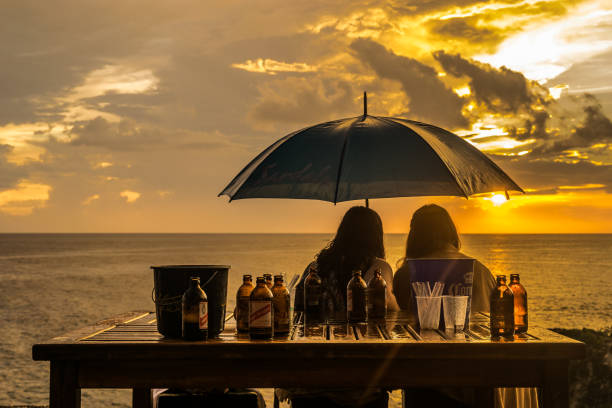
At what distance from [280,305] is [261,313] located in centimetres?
21

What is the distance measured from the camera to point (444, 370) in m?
3.07

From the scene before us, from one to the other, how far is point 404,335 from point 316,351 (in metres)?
0.54

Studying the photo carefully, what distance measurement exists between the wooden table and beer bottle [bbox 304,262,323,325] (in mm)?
591

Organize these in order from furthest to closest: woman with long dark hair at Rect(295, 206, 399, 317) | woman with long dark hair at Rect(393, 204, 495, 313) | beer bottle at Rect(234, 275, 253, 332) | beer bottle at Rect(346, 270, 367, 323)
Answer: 1. woman with long dark hair at Rect(393, 204, 495, 313)
2. woman with long dark hair at Rect(295, 206, 399, 317)
3. beer bottle at Rect(346, 270, 367, 323)
4. beer bottle at Rect(234, 275, 253, 332)

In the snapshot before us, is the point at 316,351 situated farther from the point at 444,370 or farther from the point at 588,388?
the point at 588,388

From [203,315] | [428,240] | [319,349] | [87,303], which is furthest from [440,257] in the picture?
[87,303]

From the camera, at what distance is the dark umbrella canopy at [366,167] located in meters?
3.84

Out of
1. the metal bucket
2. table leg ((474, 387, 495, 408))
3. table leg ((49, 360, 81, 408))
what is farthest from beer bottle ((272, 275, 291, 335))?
table leg ((474, 387, 495, 408))

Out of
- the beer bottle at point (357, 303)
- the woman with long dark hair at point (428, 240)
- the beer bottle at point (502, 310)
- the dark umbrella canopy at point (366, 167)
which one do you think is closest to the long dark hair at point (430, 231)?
the woman with long dark hair at point (428, 240)

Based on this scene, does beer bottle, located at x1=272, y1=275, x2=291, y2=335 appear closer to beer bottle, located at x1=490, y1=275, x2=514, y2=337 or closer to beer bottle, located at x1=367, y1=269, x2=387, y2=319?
beer bottle, located at x1=367, y1=269, x2=387, y2=319

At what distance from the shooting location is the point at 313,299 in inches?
147

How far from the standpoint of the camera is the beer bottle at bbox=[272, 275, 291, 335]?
3.24 meters

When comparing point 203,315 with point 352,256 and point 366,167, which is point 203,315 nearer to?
point 366,167

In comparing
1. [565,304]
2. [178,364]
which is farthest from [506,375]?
[565,304]
